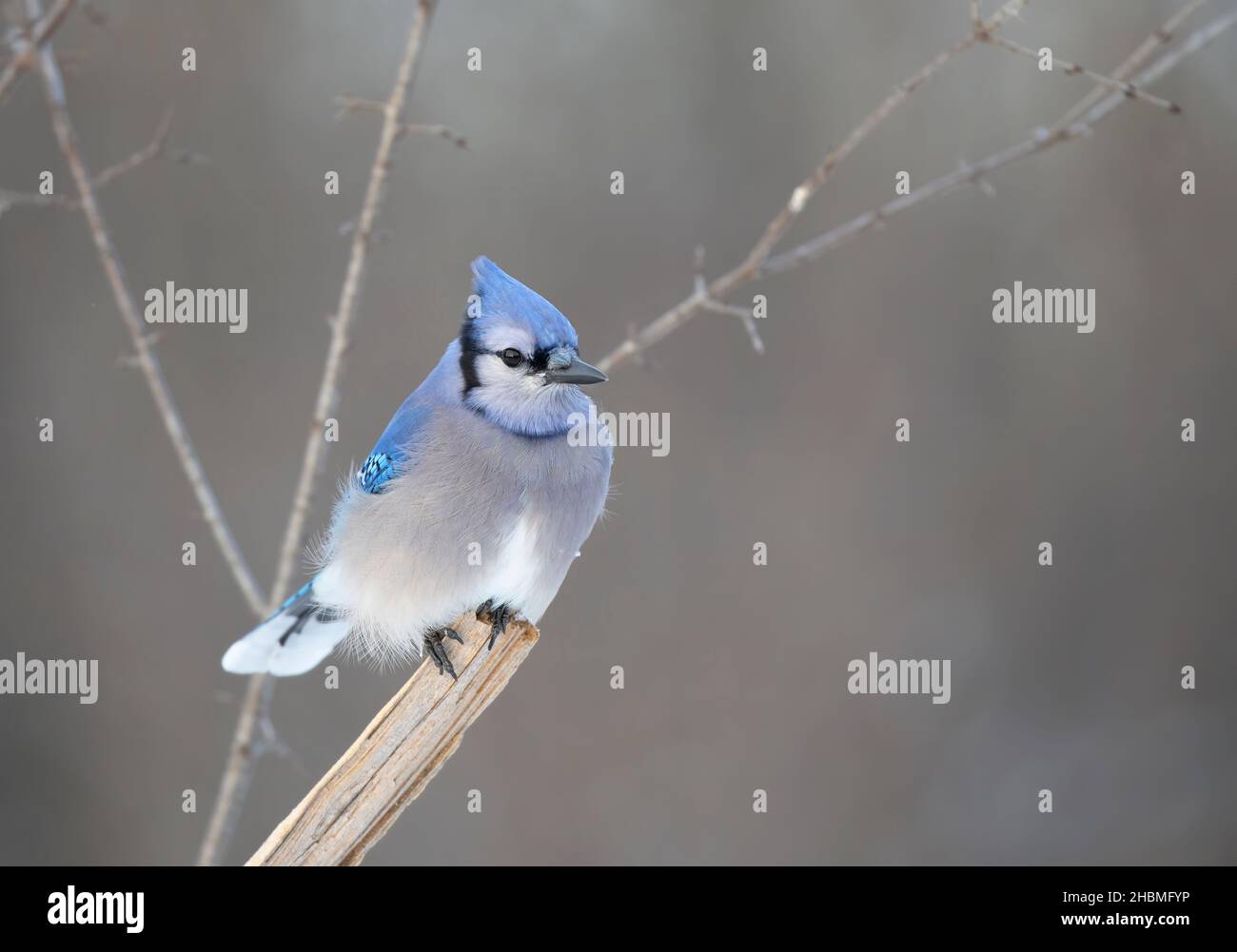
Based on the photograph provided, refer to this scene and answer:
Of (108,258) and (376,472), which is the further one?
(376,472)

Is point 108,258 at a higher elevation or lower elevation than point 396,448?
higher

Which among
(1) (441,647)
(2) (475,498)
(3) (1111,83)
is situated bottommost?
(1) (441,647)

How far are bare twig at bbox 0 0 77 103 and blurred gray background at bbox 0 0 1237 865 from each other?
5.11 ft

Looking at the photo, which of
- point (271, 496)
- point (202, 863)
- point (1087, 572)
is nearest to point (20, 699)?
point (271, 496)

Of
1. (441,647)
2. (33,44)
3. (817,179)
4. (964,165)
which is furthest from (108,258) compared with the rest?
(964,165)

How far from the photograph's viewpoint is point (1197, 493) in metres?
4.39

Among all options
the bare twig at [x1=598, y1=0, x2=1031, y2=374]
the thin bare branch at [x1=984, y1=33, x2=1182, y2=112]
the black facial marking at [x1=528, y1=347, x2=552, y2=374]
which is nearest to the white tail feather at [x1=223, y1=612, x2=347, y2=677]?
the black facial marking at [x1=528, y1=347, x2=552, y2=374]

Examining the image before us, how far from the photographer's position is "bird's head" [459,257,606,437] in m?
2.12

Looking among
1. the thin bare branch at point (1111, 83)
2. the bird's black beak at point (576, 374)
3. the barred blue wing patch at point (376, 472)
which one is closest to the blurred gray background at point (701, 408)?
the barred blue wing patch at point (376, 472)

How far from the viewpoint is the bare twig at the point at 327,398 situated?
1.88 meters

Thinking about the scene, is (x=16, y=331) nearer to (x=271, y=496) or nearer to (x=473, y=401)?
(x=271, y=496)

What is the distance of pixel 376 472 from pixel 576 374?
52cm

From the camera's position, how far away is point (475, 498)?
2244 millimetres

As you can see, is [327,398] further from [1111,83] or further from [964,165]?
[1111,83]
